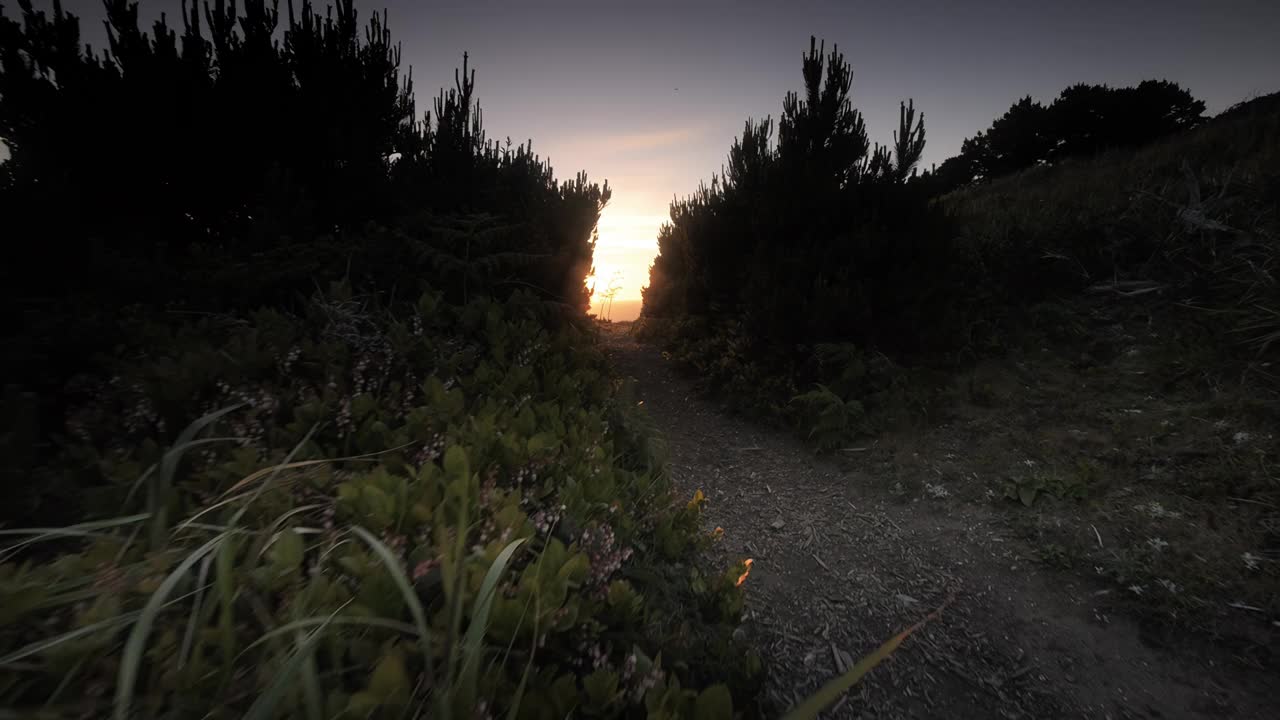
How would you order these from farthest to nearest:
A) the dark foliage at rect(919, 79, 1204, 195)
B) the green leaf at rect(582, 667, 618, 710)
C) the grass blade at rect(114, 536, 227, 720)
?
the dark foliage at rect(919, 79, 1204, 195), the green leaf at rect(582, 667, 618, 710), the grass blade at rect(114, 536, 227, 720)

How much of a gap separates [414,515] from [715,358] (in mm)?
5720

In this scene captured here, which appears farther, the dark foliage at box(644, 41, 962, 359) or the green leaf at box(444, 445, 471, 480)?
the dark foliage at box(644, 41, 962, 359)

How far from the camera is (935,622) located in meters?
2.79

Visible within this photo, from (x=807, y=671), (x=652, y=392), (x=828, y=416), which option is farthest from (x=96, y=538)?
(x=652, y=392)

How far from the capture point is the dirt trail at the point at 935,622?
2252 millimetres

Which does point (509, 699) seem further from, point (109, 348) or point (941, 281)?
point (941, 281)

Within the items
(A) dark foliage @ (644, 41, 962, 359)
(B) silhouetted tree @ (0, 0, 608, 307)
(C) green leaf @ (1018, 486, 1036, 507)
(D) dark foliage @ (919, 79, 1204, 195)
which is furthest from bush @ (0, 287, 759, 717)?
(D) dark foliage @ (919, 79, 1204, 195)

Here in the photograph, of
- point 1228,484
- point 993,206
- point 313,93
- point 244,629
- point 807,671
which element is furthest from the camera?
point 993,206

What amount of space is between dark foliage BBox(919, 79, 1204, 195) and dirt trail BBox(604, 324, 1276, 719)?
10704 mm

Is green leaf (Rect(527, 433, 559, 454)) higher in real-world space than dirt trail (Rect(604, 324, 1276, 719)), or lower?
higher

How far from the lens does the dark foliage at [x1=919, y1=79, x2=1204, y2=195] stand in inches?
466

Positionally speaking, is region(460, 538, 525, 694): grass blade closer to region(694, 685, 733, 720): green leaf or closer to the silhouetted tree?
region(694, 685, 733, 720): green leaf

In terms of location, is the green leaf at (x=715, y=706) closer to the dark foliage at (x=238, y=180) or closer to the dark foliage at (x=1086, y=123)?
the dark foliage at (x=238, y=180)

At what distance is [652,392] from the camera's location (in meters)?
6.81
